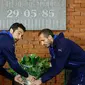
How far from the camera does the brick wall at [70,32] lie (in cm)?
562

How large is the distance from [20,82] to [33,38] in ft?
4.45

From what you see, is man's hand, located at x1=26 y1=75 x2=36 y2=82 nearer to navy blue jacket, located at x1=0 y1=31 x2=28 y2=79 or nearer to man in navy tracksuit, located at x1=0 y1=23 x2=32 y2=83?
man in navy tracksuit, located at x1=0 y1=23 x2=32 y2=83

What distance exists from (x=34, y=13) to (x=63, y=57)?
1.75 meters

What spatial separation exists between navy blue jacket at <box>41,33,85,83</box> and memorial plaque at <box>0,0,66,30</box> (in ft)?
4.78

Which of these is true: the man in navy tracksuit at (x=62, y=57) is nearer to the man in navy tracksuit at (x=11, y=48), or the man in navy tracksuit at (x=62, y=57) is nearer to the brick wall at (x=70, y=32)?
the man in navy tracksuit at (x=11, y=48)

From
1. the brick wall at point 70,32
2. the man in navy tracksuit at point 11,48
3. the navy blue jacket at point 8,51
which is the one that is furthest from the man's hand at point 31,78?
the brick wall at point 70,32

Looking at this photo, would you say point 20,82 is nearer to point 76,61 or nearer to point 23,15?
point 76,61

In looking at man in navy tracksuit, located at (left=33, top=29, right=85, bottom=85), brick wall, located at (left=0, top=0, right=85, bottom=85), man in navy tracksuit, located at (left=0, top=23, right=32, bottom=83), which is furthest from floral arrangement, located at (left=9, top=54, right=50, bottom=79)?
brick wall, located at (left=0, top=0, right=85, bottom=85)

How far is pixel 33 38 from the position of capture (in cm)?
564

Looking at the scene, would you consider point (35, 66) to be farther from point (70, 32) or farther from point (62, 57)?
point (70, 32)

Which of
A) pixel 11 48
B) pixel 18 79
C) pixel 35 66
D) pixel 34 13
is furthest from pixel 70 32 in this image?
pixel 11 48

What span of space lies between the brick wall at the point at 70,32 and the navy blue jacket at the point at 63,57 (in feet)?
4.62

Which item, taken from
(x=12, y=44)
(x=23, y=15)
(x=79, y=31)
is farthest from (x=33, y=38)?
(x=12, y=44)

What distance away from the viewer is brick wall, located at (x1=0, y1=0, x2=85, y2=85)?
5.62 m
